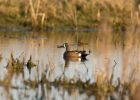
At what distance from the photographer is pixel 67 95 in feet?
32.1

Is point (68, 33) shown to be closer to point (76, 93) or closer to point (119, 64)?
point (119, 64)

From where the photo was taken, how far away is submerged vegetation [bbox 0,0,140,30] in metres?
22.8

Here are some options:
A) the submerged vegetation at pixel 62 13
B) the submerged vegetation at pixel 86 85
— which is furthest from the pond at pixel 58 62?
the submerged vegetation at pixel 62 13

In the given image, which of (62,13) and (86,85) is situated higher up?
(62,13)

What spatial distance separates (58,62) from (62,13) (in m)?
9.51

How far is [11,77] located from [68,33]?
10.4 m

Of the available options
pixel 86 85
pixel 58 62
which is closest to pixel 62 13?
pixel 58 62

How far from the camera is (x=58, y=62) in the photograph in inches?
557

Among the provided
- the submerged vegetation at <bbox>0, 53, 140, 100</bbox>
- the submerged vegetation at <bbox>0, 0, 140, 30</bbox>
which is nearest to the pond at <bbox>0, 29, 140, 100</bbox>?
the submerged vegetation at <bbox>0, 53, 140, 100</bbox>

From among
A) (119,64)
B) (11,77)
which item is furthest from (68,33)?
(11,77)

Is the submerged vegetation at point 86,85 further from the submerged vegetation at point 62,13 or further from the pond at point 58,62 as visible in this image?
the submerged vegetation at point 62,13

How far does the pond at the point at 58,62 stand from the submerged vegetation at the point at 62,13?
71 cm

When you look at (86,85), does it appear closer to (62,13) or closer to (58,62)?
(58,62)

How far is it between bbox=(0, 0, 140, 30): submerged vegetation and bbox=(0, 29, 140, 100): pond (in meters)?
0.71
